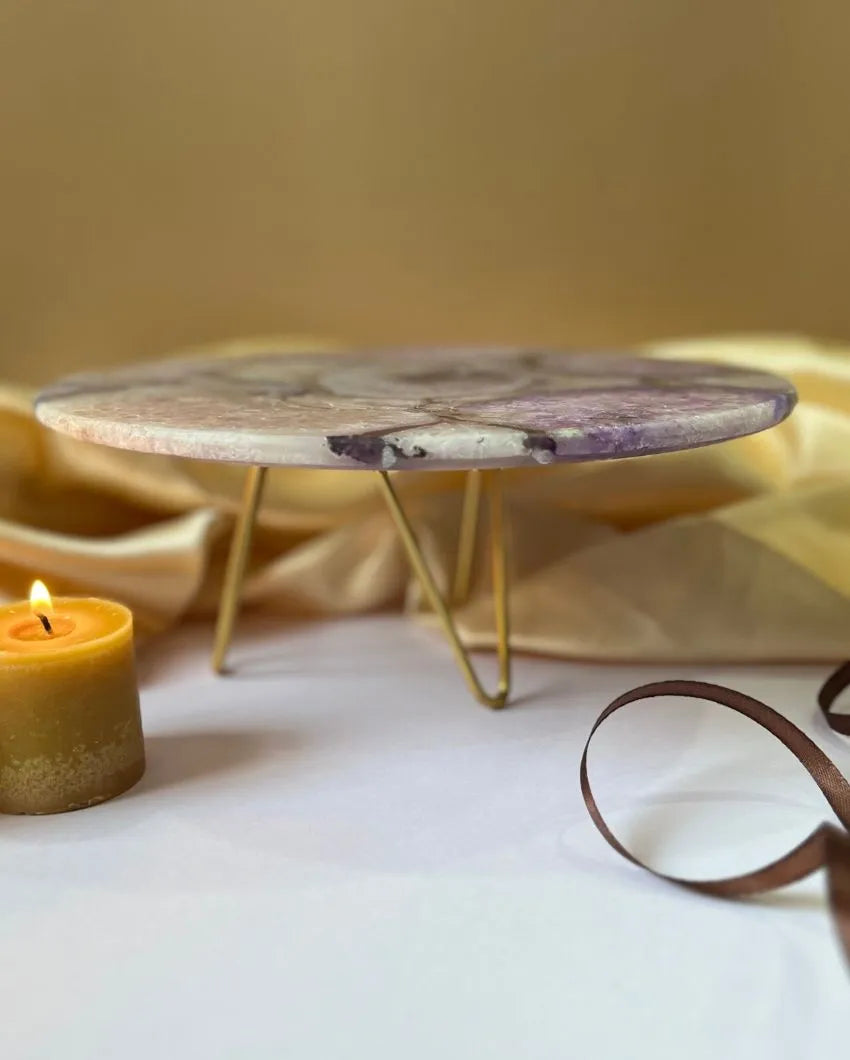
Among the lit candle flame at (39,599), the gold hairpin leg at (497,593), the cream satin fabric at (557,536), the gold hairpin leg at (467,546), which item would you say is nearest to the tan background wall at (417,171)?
the cream satin fabric at (557,536)

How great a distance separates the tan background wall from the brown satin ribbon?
601 millimetres

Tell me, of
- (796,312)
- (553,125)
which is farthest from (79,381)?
(796,312)

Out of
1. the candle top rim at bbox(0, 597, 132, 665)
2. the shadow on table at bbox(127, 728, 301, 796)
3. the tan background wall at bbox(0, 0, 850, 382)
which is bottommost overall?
the shadow on table at bbox(127, 728, 301, 796)

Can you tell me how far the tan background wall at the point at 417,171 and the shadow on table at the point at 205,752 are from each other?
0.55 m

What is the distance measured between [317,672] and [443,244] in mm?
514

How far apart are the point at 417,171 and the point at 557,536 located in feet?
1.38

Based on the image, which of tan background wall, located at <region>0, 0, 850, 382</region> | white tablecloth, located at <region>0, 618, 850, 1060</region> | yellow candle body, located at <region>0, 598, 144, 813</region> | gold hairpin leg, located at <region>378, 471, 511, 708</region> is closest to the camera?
white tablecloth, located at <region>0, 618, 850, 1060</region>

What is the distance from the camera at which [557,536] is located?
110 centimetres

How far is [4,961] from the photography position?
57 cm

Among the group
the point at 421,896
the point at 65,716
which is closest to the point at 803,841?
the point at 421,896

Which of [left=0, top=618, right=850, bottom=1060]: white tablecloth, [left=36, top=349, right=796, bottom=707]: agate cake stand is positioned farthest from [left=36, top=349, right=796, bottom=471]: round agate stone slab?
[left=0, top=618, right=850, bottom=1060]: white tablecloth

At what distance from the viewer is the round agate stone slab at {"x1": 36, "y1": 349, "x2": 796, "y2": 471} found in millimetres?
607

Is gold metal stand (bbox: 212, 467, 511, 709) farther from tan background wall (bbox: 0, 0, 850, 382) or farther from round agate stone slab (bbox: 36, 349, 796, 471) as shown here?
tan background wall (bbox: 0, 0, 850, 382)

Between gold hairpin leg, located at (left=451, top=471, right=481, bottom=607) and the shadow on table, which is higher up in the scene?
gold hairpin leg, located at (left=451, top=471, right=481, bottom=607)
